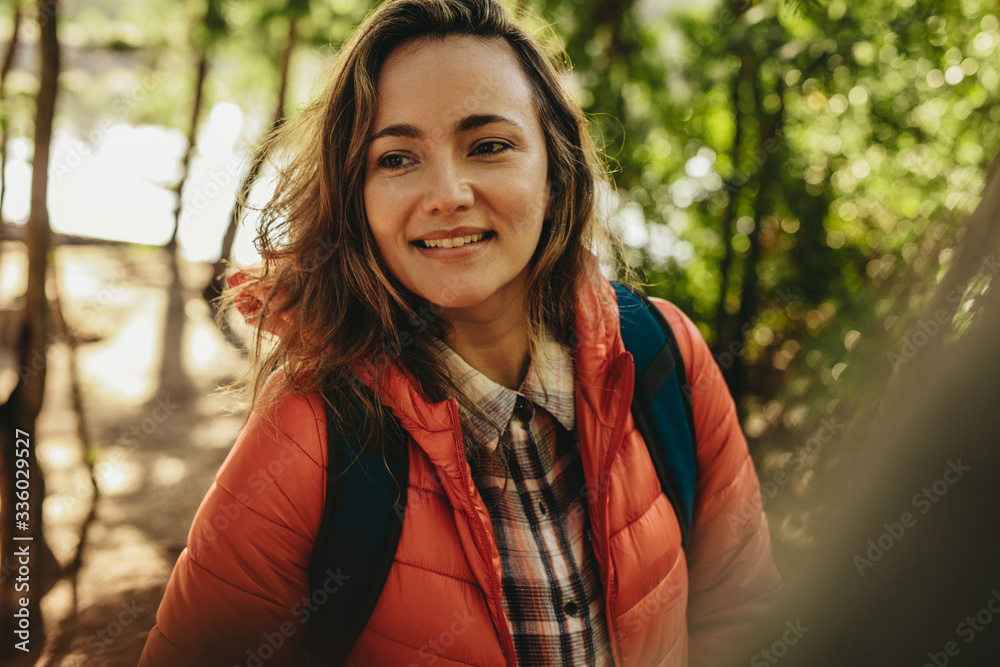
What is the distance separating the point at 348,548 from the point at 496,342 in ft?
2.23

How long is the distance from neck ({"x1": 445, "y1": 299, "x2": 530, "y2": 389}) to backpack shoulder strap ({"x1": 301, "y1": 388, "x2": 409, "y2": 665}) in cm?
45

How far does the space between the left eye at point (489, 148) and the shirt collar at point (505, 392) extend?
491 millimetres

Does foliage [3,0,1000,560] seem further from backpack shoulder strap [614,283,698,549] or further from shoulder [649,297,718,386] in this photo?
backpack shoulder strap [614,283,698,549]

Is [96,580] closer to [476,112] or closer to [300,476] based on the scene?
[300,476]

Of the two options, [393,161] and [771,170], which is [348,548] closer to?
[393,161]

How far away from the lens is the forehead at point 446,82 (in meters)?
1.44

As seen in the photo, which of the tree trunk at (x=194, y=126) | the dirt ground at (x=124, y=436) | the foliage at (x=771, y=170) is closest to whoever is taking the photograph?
the dirt ground at (x=124, y=436)

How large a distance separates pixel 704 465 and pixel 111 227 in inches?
511

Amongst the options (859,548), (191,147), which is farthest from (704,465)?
(191,147)

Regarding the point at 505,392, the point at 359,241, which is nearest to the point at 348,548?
the point at 505,392

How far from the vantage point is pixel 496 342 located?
5.64 ft

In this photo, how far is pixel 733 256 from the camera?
4.07 metres

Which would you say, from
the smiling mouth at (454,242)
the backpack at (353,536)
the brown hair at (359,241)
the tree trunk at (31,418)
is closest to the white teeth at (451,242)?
the smiling mouth at (454,242)

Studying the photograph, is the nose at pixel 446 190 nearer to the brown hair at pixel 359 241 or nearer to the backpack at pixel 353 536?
the brown hair at pixel 359 241
